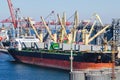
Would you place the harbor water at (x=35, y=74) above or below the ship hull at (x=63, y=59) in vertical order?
below

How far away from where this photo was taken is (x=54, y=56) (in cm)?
6188

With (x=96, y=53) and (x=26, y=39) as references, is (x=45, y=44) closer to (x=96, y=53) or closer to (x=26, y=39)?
(x=26, y=39)

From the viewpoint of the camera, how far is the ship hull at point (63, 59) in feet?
178

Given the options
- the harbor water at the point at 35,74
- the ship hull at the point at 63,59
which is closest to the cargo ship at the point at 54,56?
the ship hull at the point at 63,59

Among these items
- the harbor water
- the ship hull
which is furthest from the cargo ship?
the harbor water

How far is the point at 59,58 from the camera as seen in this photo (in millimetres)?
60375

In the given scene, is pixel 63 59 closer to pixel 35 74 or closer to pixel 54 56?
pixel 54 56

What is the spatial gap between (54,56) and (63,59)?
2843 millimetres

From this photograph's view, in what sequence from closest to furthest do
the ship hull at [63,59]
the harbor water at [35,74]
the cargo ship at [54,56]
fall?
the harbor water at [35,74] → the ship hull at [63,59] → the cargo ship at [54,56]

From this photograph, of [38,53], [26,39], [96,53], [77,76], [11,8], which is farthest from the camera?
[11,8]

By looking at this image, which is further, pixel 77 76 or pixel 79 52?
pixel 79 52

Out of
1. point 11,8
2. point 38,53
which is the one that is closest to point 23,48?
point 38,53

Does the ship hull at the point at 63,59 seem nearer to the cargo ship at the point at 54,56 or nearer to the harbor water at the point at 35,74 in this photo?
the cargo ship at the point at 54,56

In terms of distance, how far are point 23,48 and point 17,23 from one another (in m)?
28.1
